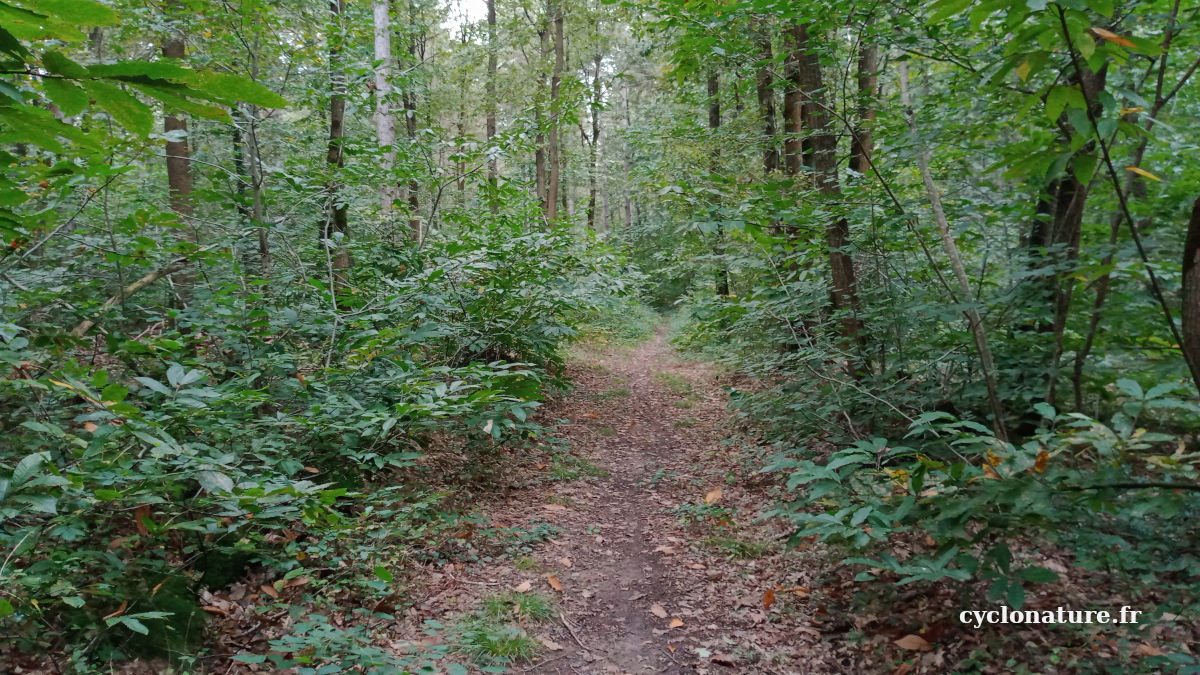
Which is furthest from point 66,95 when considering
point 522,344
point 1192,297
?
point 522,344

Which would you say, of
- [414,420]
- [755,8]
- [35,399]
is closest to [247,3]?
[35,399]

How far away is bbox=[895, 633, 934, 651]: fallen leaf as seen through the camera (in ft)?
9.87

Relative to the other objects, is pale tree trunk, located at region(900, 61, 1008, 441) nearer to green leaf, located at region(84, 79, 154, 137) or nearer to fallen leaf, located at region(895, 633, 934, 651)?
fallen leaf, located at region(895, 633, 934, 651)

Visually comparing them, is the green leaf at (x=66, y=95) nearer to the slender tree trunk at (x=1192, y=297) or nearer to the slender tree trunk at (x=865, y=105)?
the slender tree trunk at (x=1192, y=297)

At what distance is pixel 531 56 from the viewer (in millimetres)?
18359

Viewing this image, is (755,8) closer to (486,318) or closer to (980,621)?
(486,318)

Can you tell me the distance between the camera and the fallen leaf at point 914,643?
9.87 ft

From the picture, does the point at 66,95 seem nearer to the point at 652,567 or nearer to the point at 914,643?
the point at 914,643

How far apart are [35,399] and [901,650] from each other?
521 cm

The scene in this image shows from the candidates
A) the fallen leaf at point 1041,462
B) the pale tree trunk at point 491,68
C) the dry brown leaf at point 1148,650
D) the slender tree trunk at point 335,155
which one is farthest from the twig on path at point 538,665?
the pale tree trunk at point 491,68

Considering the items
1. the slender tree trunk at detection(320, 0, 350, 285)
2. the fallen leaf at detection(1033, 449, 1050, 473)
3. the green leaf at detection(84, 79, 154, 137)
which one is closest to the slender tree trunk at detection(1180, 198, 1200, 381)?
the fallen leaf at detection(1033, 449, 1050, 473)

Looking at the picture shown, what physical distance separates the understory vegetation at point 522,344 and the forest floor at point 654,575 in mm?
181

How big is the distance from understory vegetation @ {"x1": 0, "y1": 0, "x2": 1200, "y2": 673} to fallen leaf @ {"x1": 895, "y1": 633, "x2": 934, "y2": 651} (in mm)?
19

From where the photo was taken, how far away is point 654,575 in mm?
4402
